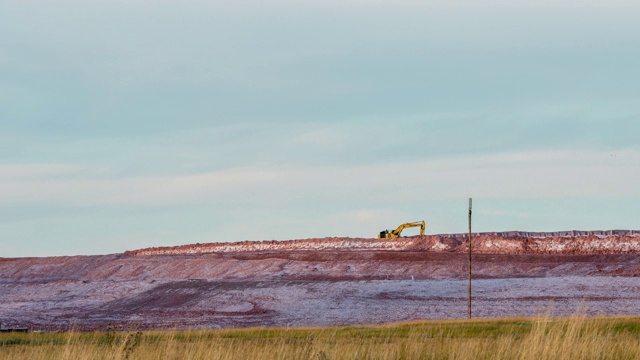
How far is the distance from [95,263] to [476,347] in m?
83.1

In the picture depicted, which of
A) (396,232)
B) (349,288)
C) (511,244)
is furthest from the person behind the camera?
(396,232)

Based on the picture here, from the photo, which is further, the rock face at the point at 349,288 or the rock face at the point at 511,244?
the rock face at the point at 511,244

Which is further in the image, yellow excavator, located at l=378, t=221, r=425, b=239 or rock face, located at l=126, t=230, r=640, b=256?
yellow excavator, located at l=378, t=221, r=425, b=239

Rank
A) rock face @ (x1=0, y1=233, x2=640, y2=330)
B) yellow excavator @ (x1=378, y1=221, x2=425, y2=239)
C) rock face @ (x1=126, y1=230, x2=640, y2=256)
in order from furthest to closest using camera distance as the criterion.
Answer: yellow excavator @ (x1=378, y1=221, x2=425, y2=239), rock face @ (x1=126, y1=230, x2=640, y2=256), rock face @ (x1=0, y1=233, x2=640, y2=330)

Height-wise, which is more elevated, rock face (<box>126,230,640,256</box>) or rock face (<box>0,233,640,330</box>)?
rock face (<box>126,230,640,256</box>)

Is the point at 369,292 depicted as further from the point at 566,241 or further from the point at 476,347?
the point at 476,347

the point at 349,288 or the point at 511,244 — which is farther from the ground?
the point at 511,244

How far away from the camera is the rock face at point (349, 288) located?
157 ft

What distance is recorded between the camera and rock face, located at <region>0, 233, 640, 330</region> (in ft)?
157

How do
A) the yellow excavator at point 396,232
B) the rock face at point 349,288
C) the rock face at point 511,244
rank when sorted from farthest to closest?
the yellow excavator at point 396,232, the rock face at point 511,244, the rock face at point 349,288

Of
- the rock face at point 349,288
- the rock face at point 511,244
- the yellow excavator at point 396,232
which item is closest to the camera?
the rock face at point 349,288

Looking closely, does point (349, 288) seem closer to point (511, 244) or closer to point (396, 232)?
point (511, 244)

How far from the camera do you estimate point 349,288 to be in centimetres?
5553

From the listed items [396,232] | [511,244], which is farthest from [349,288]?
[396,232]
